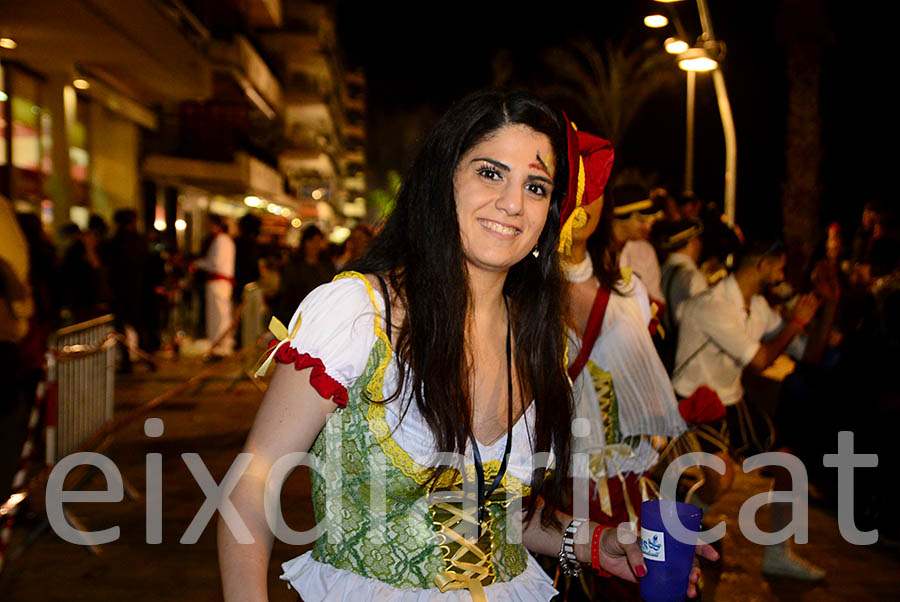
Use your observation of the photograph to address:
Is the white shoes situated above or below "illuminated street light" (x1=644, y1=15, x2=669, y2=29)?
below

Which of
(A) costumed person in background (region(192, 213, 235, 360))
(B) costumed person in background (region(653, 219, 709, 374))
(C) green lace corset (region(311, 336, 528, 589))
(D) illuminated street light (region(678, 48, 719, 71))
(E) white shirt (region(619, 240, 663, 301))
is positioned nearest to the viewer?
(C) green lace corset (region(311, 336, 528, 589))

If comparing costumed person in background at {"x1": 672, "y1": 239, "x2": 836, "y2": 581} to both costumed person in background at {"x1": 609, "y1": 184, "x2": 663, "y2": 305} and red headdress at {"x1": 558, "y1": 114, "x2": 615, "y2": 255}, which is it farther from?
red headdress at {"x1": 558, "y1": 114, "x2": 615, "y2": 255}

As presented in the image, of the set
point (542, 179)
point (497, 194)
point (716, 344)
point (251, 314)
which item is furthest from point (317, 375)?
point (251, 314)

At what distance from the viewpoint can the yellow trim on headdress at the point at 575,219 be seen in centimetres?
258

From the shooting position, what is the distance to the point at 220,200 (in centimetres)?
3444

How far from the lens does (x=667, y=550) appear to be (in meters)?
2.28

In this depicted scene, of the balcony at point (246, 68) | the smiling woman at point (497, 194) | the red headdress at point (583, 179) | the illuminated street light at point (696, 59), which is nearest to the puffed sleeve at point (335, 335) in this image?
the smiling woman at point (497, 194)

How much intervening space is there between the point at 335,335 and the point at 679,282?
6354 mm

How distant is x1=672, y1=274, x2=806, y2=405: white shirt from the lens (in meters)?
5.50

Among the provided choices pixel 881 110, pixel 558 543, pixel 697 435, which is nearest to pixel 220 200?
pixel 881 110

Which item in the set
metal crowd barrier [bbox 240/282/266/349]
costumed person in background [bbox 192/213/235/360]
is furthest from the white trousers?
metal crowd barrier [bbox 240/282/266/349]

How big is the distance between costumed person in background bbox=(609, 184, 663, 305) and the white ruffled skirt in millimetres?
2329

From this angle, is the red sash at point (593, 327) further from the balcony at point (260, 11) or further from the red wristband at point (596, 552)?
the balcony at point (260, 11)

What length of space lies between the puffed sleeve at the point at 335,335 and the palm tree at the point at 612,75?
90.0 ft
